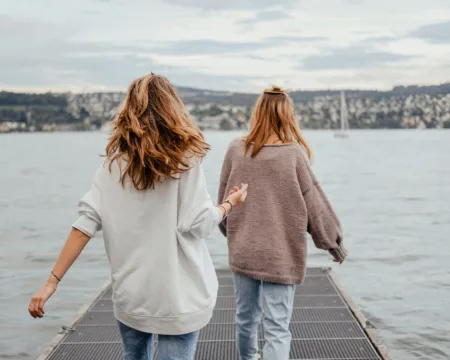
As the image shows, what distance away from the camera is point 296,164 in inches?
163

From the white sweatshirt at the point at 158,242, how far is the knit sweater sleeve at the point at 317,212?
4.23 feet

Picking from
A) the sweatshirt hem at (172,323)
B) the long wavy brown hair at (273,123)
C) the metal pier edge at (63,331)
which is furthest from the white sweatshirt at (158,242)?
the metal pier edge at (63,331)

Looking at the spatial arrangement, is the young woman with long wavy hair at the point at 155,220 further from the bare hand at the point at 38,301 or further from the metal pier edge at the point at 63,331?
the metal pier edge at the point at 63,331

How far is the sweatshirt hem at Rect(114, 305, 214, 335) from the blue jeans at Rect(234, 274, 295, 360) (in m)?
1.20

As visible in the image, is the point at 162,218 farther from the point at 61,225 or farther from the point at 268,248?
the point at 61,225

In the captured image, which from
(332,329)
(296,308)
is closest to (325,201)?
(332,329)

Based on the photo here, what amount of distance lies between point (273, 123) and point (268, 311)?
108 centimetres

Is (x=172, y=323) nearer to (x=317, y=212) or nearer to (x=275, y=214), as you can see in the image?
(x=275, y=214)

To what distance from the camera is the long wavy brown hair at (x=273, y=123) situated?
13.7 feet

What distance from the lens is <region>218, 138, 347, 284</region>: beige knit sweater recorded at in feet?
13.5

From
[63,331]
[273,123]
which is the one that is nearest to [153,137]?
[273,123]

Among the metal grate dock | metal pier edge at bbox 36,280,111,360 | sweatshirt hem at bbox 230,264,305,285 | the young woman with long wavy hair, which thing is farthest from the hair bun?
metal pier edge at bbox 36,280,111,360

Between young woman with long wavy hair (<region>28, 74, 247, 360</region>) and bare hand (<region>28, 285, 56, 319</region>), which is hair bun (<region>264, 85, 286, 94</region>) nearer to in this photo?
young woman with long wavy hair (<region>28, 74, 247, 360</region>)

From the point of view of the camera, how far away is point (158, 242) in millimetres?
2918
